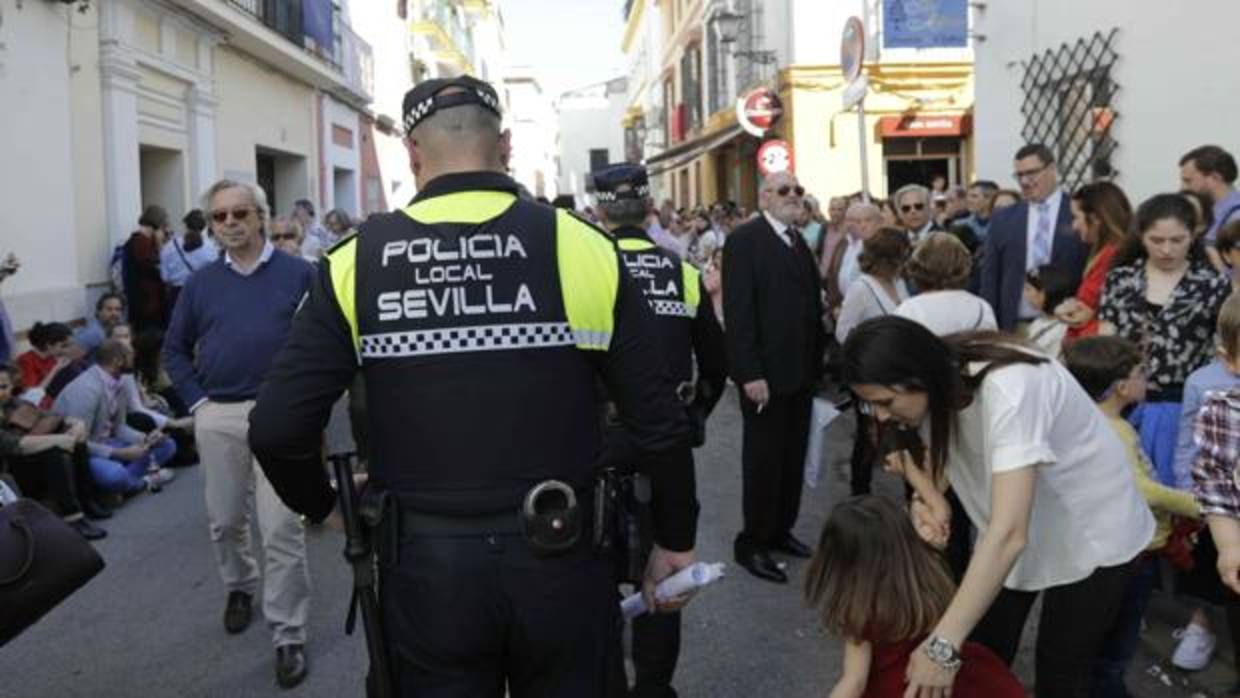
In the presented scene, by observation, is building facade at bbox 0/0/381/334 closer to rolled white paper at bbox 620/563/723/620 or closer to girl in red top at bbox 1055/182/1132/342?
girl in red top at bbox 1055/182/1132/342

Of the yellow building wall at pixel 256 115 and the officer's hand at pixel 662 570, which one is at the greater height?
the yellow building wall at pixel 256 115

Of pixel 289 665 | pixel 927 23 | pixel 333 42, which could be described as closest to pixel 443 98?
pixel 289 665

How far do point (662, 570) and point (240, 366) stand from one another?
2.44m

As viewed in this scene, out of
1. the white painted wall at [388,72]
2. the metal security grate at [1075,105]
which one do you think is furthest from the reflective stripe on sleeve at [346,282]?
the white painted wall at [388,72]

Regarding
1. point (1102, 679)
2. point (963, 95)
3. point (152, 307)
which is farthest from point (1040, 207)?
point (963, 95)

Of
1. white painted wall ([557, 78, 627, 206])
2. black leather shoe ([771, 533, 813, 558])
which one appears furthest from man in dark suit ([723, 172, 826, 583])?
white painted wall ([557, 78, 627, 206])

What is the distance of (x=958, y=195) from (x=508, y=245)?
9.66 metres

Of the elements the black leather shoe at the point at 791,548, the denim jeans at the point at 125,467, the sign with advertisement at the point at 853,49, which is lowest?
the black leather shoe at the point at 791,548

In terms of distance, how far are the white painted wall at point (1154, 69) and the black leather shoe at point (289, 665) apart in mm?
7252

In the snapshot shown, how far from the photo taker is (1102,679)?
323 cm

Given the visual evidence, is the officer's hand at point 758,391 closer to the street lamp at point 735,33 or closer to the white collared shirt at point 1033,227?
the white collared shirt at point 1033,227

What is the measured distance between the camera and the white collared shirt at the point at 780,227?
5.41 m

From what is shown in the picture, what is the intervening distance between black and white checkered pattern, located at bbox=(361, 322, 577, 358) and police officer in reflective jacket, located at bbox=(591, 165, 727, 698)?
59.9 inches

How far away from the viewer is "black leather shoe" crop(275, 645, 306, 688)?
4270 millimetres
